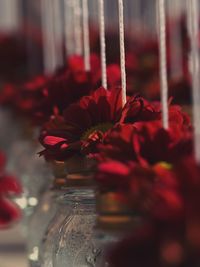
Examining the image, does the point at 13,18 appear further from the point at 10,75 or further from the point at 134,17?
the point at 10,75

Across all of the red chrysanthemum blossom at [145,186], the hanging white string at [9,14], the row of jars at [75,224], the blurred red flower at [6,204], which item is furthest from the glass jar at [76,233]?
the hanging white string at [9,14]

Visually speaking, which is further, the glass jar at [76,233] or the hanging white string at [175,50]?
the hanging white string at [175,50]

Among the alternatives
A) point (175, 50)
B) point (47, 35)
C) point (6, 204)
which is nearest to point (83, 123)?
point (6, 204)

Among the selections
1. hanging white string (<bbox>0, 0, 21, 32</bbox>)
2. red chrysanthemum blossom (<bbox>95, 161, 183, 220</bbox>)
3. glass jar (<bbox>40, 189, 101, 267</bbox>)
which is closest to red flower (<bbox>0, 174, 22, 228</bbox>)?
red chrysanthemum blossom (<bbox>95, 161, 183, 220</bbox>)

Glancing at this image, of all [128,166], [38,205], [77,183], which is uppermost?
[128,166]

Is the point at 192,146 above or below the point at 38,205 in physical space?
above

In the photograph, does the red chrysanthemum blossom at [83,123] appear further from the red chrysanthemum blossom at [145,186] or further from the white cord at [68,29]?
the white cord at [68,29]

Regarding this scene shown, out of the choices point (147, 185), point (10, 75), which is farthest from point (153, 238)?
point (10, 75)
